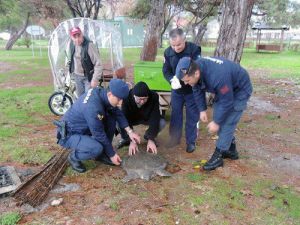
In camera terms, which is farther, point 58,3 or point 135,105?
point 58,3

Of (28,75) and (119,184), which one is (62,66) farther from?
(28,75)

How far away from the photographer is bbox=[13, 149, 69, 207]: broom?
3518 millimetres

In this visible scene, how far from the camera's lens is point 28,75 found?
43.1 feet

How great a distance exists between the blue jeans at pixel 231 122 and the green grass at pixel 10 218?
8.04 ft

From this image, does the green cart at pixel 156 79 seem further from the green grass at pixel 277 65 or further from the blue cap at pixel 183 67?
the green grass at pixel 277 65

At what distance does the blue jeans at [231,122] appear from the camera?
3957 mm

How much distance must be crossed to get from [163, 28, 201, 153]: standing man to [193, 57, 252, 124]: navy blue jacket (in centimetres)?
69

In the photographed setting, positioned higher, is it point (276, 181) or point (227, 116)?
point (227, 116)

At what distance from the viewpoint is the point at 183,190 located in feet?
12.4

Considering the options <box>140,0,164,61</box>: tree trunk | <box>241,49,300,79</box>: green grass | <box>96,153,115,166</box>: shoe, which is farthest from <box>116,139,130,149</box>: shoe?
<box>241,49,300,79</box>: green grass

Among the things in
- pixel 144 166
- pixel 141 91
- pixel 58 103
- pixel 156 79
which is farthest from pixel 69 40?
pixel 144 166

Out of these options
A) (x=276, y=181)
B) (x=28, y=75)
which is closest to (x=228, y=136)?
(x=276, y=181)

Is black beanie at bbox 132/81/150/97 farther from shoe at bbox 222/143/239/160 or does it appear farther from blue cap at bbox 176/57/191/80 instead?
shoe at bbox 222/143/239/160

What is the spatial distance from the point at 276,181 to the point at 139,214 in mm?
1834
